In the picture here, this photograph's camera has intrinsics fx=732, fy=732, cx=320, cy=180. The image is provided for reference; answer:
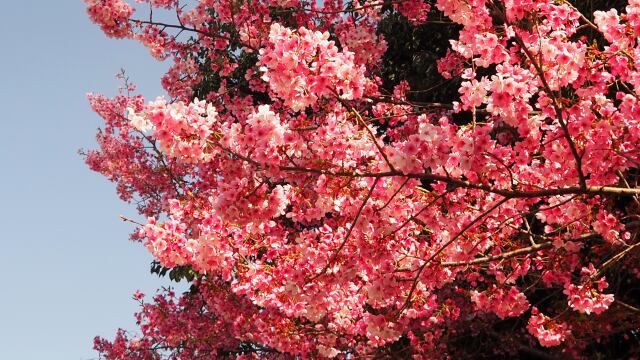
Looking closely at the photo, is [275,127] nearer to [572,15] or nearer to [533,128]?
[533,128]

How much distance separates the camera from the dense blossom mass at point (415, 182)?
488 centimetres

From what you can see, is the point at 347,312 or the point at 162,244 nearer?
the point at 162,244

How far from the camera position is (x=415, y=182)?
17.5 feet

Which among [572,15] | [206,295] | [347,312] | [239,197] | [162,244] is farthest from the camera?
[206,295]

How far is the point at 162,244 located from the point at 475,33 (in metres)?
3.16

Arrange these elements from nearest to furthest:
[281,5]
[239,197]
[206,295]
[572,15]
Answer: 1. [239,197]
2. [572,15]
3. [281,5]
4. [206,295]

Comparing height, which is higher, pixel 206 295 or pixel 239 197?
pixel 206 295

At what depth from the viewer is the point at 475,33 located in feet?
17.6

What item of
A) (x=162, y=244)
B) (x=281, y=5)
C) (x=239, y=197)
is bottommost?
(x=239, y=197)

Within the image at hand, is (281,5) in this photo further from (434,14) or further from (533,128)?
(533,128)

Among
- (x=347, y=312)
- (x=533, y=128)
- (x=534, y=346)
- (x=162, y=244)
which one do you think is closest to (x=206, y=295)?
(x=347, y=312)

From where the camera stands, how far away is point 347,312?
7.93 meters

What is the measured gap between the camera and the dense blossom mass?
4.88m

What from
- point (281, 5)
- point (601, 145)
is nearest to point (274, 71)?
point (601, 145)
